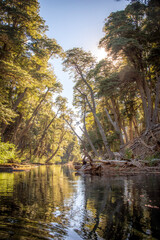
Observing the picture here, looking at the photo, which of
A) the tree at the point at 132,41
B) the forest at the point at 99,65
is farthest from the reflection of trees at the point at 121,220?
the tree at the point at 132,41

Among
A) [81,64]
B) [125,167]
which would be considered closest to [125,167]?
[125,167]

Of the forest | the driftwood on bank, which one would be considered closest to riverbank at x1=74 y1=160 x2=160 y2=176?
the driftwood on bank

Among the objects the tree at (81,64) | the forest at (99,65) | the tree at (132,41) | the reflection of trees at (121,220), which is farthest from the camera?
the tree at (81,64)

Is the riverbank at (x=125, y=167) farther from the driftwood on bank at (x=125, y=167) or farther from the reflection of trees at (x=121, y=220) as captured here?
the reflection of trees at (x=121, y=220)

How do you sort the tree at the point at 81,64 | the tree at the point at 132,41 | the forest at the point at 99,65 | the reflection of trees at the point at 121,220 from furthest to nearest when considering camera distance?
the tree at the point at 81,64 → the tree at the point at 132,41 → the forest at the point at 99,65 → the reflection of trees at the point at 121,220

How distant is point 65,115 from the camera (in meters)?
37.0

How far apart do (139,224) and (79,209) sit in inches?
55.5

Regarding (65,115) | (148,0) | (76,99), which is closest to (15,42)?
(148,0)

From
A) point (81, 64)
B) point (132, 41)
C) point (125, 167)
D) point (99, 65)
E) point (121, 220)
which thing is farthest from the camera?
point (81, 64)

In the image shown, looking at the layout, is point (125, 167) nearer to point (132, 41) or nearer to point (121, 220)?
point (121, 220)

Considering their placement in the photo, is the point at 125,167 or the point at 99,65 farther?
the point at 99,65

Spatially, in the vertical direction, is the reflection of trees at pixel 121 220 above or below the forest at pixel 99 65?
below

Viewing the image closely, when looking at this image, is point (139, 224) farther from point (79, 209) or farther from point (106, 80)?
point (106, 80)

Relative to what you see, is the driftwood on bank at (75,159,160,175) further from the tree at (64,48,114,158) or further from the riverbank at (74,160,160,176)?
the tree at (64,48,114,158)
